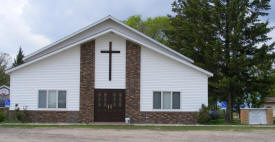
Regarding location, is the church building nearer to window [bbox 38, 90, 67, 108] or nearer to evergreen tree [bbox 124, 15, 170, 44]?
window [bbox 38, 90, 67, 108]

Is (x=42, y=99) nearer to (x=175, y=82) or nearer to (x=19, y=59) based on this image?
(x=175, y=82)

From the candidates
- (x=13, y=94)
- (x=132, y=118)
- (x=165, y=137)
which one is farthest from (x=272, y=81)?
(x=13, y=94)

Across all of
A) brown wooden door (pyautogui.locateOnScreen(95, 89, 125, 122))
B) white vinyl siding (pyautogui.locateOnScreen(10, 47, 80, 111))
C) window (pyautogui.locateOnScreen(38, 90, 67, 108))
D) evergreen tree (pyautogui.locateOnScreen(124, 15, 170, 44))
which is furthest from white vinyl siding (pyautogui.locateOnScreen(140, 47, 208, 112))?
evergreen tree (pyautogui.locateOnScreen(124, 15, 170, 44))

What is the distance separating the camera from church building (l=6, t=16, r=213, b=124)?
21.1 m

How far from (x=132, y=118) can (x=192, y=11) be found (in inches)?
511

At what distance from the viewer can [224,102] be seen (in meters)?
30.9

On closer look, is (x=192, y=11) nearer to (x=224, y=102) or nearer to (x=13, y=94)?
(x=224, y=102)

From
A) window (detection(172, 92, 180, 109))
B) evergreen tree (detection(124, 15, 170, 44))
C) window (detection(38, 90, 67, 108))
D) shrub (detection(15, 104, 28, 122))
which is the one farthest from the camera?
evergreen tree (detection(124, 15, 170, 44))

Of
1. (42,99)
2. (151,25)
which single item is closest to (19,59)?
(151,25)

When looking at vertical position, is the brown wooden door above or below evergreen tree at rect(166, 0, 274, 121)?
below

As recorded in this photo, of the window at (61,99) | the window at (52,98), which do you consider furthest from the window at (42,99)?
the window at (61,99)

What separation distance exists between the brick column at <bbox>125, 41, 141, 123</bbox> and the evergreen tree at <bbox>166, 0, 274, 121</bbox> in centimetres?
757

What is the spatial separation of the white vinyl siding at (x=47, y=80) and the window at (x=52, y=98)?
0.20 m

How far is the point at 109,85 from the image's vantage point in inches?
840
